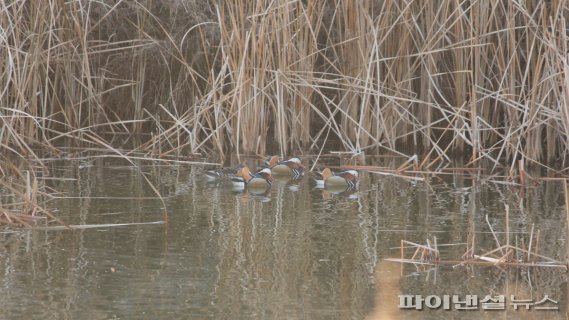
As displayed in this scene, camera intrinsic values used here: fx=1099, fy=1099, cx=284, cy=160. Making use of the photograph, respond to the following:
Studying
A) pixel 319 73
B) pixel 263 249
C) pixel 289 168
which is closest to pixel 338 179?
pixel 289 168

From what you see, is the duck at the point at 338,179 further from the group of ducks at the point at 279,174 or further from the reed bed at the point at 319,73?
the reed bed at the point at 319,73

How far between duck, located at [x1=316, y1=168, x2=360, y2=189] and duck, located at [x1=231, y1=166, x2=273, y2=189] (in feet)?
1.13

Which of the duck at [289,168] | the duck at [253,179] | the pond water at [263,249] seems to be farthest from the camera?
the duck at [289,168]

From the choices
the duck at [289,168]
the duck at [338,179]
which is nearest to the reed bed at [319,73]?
the duck at [289,168]

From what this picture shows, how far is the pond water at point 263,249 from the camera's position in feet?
13.7

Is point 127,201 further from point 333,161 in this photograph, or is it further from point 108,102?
point 108,102

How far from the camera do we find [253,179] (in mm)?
6785

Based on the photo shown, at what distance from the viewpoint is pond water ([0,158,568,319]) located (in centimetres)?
417

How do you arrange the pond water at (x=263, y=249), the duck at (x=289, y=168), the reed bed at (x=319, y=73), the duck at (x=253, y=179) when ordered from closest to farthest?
the pond water at (x=263, y=249)
the duck at (x=253, y=179)
the duck at (x=289, y=168)
the reed bed at (x=319, y=73)

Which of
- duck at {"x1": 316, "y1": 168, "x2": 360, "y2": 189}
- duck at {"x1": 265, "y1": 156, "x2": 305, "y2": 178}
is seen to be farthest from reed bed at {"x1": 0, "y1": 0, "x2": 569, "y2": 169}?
duck at {"x1": 316, "y1": 168, "x2": 360, "y2": 189}

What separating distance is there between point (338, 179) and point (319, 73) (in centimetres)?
168

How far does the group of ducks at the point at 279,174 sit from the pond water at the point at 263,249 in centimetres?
9

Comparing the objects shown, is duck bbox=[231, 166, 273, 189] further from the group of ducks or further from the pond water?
the pond water

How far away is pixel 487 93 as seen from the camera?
327 inches
